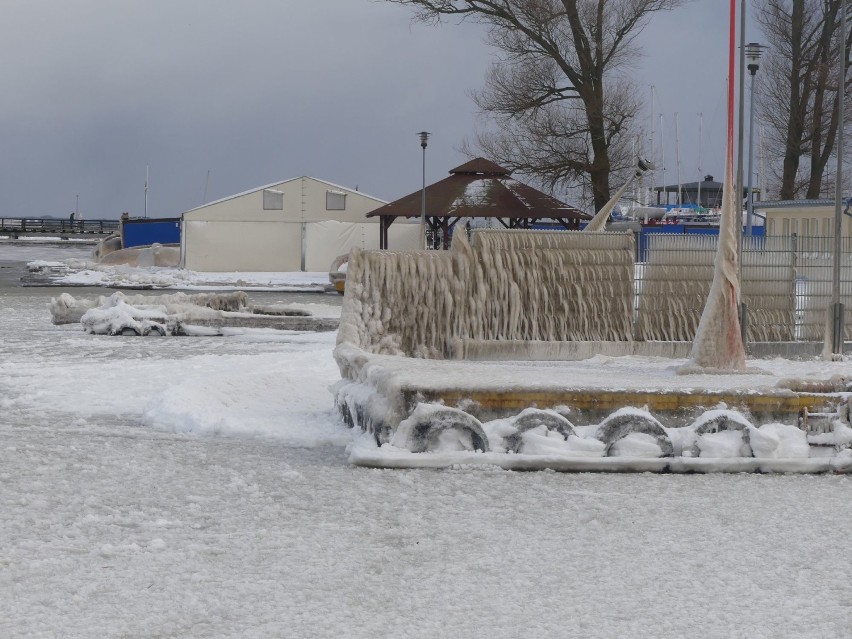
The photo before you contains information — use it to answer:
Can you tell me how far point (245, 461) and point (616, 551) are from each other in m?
3.32

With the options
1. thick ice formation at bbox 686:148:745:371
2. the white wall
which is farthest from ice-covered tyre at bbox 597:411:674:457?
the white wall

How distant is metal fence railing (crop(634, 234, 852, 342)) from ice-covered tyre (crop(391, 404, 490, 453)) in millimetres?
7501

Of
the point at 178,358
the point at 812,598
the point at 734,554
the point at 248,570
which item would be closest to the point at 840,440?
the point at 734,554

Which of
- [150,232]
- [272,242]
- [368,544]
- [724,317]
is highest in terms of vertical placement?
[150,232]

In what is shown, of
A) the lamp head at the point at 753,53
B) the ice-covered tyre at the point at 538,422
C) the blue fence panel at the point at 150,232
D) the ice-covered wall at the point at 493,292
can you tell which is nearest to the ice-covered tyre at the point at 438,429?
the ice-covered tyre at the point at 538,422

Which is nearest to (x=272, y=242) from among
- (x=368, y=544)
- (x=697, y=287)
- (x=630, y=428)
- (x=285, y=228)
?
(x=285, y=228)

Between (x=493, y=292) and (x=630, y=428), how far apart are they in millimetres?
6341

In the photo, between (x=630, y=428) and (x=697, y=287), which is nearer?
(x=630, y=428)

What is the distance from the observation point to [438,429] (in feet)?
28.1

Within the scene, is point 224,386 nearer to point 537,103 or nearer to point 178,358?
point 178,358

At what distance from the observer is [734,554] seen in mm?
6160

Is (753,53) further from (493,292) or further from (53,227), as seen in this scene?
(53,227)

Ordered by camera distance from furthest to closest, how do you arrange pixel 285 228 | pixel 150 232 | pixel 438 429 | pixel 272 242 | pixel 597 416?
pixel 150 232 < pixel 285 228 < pixel 272 242 < pixel 597 416 < pixel 438 429

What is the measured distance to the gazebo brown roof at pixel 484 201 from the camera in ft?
138
